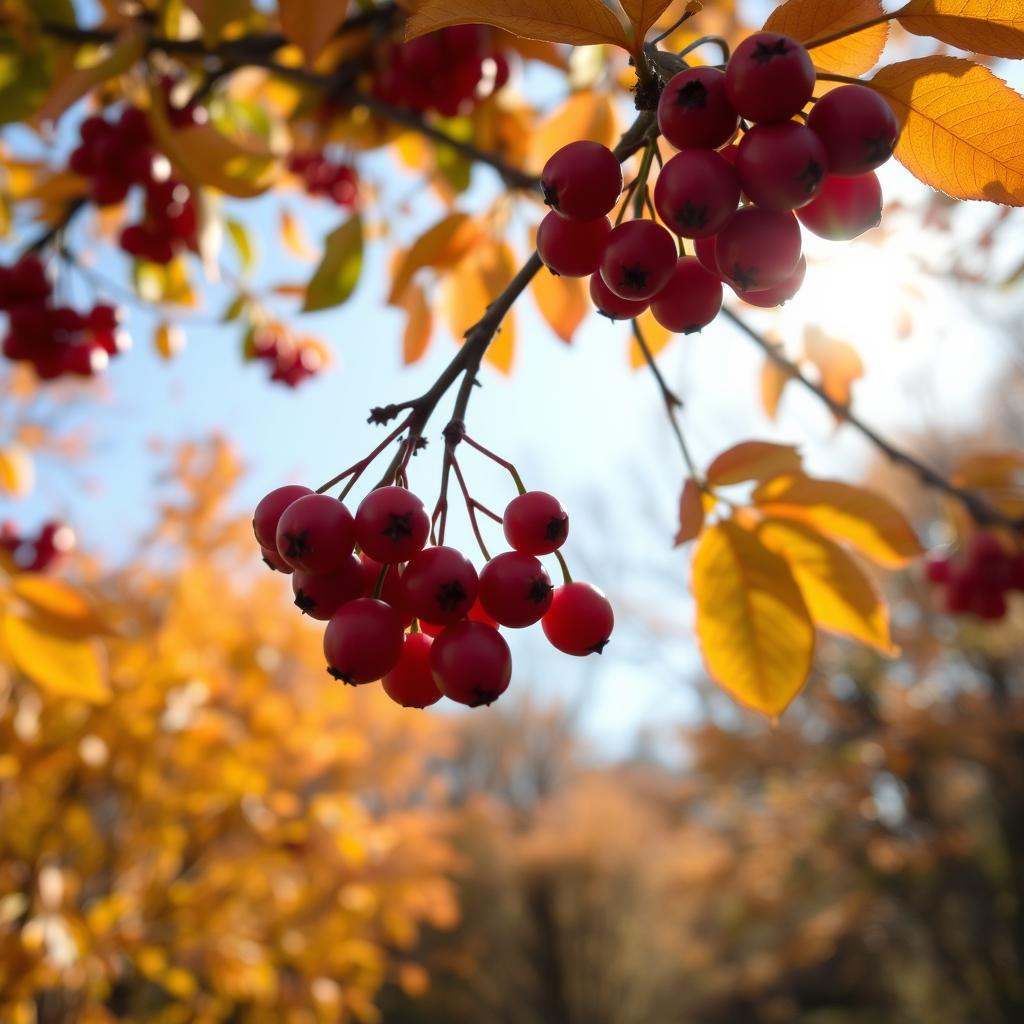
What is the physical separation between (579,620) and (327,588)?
20 cm

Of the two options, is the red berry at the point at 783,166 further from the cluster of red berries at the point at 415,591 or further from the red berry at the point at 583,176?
the cluster of red berries at the point at 415,591

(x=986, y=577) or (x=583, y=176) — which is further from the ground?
(x=583, y=176)

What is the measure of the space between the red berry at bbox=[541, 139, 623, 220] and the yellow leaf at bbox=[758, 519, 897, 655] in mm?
524

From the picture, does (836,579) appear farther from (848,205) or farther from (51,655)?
(51,655)

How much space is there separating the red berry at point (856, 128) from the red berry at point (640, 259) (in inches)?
4.5

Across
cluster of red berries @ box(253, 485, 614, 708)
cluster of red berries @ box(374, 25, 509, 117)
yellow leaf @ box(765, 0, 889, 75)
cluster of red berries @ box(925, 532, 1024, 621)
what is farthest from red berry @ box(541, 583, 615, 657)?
cluster of red berries @ box(925, 532, 1024, 621)

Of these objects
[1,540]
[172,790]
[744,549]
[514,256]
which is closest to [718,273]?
[744,549]

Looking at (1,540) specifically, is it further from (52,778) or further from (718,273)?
(718,273)

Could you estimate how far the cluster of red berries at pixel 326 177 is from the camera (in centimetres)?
190

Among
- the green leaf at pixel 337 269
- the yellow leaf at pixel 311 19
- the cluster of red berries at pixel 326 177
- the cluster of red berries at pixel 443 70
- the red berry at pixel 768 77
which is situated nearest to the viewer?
the red berry at pixel 768 77

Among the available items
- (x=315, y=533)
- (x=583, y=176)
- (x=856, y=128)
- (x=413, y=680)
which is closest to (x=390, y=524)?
(x=315, y=533)

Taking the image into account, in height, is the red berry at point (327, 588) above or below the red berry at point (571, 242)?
below

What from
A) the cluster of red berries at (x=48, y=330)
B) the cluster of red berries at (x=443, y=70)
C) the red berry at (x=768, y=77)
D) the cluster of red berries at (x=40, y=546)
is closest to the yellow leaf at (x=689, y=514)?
the red berry at (x=768, y=77)

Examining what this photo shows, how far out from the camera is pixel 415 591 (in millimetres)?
568
